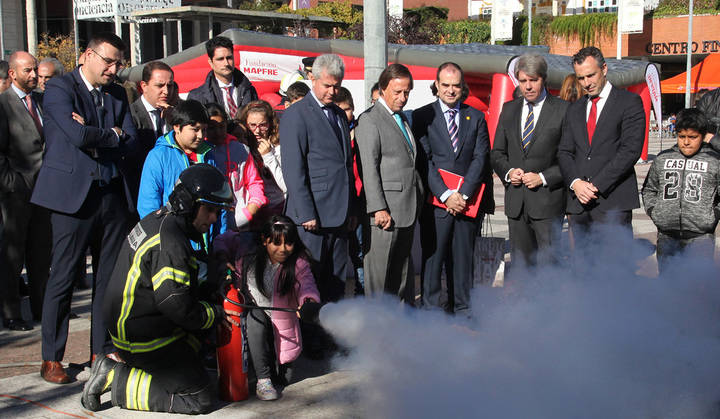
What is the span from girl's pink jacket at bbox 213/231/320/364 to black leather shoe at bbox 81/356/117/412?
1.09 metres

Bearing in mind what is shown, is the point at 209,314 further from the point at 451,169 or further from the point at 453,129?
the point at 453,129

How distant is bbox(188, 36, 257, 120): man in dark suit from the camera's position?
6586 mm

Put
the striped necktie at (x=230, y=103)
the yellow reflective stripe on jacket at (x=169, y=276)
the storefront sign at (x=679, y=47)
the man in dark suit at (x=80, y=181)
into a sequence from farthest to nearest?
1. the storefront sign at (x=679, y=47)
2. the striped necktie at (x=230, y=103)
3. the man in dark suit at (x=80, y=181)
4. the yellow reflective stripe on jacket at (x=169, y=276)

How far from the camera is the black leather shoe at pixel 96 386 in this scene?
4.53 m

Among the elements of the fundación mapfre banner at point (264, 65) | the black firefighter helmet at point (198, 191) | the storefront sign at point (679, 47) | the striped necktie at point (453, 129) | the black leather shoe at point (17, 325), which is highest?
the storefront sign at point (679, 47)

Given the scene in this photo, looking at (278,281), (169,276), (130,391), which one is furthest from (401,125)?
(130,391)

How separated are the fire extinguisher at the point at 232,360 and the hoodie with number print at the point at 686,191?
355 centimetres

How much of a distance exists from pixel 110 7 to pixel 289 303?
2461 cm

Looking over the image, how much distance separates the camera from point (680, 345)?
3.72 meters

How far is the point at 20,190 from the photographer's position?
654 cm

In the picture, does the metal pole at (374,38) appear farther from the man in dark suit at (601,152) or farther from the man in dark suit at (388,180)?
the man in dark suit at (601,152)

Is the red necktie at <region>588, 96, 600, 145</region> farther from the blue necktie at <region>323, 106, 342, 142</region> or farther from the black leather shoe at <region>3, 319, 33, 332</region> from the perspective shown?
the black leather shoe at <region>3, 319, 33, 332</region>

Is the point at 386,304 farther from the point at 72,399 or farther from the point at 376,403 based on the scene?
the point at 72,399

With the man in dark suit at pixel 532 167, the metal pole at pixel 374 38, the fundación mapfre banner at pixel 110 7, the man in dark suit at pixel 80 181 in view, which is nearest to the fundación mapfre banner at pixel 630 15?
the fundación mapfre banner at pixel 110 7
